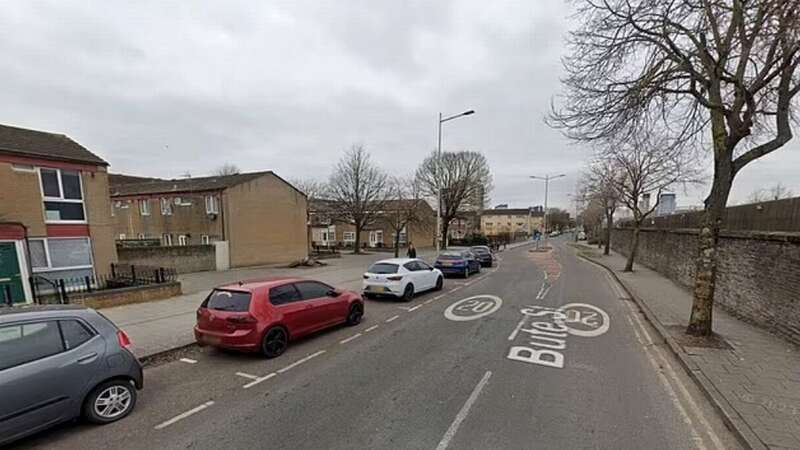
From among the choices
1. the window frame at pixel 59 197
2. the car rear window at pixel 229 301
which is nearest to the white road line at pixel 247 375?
the car rear window at pixel 229 301

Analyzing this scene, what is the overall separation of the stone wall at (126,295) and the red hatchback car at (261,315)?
229 inches

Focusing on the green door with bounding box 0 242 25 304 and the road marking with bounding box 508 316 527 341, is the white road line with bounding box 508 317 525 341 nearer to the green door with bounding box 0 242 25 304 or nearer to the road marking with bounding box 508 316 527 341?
the road marking with bounding box 508 316 527 341

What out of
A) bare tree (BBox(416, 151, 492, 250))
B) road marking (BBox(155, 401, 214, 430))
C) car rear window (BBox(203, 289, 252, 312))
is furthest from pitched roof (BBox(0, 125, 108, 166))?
bare tree (BBox(416, 151, 492, 250))

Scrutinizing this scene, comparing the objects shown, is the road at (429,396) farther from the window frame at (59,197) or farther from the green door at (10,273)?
the window frame at (59,197)

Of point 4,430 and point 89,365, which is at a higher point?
point 89,365

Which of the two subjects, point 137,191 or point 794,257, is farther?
point 137,191

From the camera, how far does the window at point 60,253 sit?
1189cm

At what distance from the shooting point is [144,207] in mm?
27516

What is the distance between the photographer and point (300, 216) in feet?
88.8

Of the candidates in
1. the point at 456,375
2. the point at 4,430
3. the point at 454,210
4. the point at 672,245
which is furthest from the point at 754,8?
the point at 454,210

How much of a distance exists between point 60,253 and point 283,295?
11.0 m

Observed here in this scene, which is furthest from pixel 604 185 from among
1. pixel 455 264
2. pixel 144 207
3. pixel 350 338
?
pixel 144 207

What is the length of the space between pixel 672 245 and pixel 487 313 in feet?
42.9

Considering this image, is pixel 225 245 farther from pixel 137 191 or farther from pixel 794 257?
pixel 794 257
